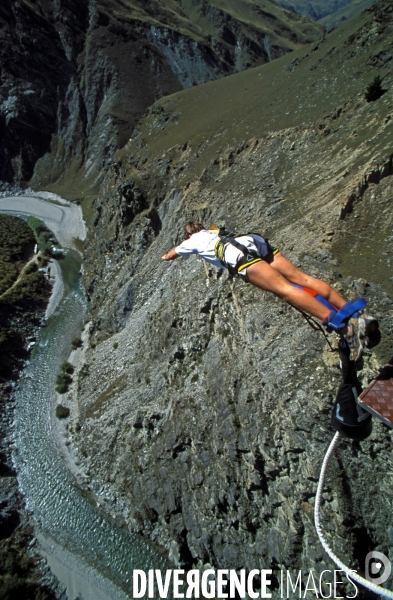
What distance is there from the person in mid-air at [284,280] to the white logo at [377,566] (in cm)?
1197

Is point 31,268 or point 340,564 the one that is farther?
point 31,268

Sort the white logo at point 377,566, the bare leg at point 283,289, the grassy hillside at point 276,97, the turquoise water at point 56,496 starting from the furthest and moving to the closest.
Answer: the grassy hillside at point 276,97, the turquoise water at point 56,496, the white logo at point 377,566, the bare leg at point 283,289

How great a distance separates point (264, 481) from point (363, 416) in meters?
13.2

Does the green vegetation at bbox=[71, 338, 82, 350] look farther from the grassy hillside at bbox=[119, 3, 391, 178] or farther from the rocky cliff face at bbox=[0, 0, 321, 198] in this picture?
the rocky cliff face at bbox=[0, 0, 321, 198]

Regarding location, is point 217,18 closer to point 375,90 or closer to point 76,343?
point 375,90

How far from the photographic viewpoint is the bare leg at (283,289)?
7128 mm

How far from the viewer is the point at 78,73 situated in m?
108

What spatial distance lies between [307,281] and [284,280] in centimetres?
82

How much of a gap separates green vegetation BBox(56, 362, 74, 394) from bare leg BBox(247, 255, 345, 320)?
111 feet

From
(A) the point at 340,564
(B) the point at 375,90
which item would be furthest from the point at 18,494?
(B) the point at 375,90

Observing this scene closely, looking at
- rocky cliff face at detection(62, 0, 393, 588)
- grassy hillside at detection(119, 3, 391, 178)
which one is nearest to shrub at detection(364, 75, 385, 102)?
rocky cliff face at detection(62, 0, 393, 588)

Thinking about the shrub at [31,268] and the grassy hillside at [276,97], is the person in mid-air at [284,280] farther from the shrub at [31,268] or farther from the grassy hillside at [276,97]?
the shrub at [31,268]

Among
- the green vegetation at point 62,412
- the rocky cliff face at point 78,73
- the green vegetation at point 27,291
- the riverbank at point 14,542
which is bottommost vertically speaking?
the riverbank at point 14,542

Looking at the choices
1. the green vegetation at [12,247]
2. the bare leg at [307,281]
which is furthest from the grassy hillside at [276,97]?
the bare leg at [307,281]
